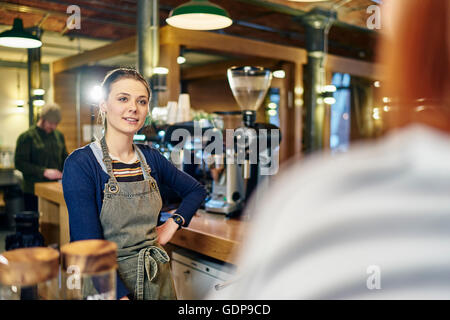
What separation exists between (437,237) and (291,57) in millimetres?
6110

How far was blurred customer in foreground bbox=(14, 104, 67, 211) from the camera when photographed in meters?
2.95

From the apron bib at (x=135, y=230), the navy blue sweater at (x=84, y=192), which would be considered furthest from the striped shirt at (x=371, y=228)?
the apron bib at (x=135, y=230)

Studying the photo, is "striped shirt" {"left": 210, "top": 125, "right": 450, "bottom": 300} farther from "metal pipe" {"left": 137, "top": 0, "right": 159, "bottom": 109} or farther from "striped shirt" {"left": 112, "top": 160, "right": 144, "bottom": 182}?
"metal pipe" {"left": 137, "top": 0, "right": 159, "bottom": 109}

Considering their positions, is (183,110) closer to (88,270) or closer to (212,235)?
(212,235)

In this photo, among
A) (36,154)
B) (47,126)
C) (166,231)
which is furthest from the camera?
(47,126)

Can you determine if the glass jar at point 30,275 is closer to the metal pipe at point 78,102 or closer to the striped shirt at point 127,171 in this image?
the striped shirt at point 127,171

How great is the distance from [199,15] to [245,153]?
1.05 metres

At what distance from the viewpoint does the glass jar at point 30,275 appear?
0.56 metres

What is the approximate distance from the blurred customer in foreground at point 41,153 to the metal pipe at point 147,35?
95 cm

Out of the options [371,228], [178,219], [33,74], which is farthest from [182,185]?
[33,74]

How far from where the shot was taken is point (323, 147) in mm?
6629

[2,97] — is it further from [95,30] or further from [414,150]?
[414,150]

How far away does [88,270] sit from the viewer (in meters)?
0.59

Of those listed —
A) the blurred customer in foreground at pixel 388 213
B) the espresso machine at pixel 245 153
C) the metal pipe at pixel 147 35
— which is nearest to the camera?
the blurred customer in foreground at pixel 388 213
